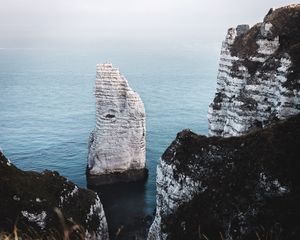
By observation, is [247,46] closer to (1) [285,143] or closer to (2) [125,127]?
(1) [285,143]

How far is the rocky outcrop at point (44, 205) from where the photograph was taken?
3422cm

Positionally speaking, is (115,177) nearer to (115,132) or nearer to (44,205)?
(115,132)

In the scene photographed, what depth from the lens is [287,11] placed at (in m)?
39.0

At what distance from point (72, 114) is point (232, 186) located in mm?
82992

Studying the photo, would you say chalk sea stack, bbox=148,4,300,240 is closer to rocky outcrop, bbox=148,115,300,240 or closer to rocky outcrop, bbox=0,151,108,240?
rocky outcrop, bbox=148,115,300,240

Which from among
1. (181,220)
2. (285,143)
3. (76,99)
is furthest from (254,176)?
(76,99)

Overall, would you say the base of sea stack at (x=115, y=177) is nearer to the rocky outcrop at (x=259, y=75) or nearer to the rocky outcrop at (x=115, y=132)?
the rocky outcrop at (x=115, y=132)

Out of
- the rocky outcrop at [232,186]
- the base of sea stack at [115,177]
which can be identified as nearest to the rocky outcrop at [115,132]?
the base of sea stack at [115,177]

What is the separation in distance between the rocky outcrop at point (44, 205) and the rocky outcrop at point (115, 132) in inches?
734

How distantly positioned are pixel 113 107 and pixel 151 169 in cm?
1244

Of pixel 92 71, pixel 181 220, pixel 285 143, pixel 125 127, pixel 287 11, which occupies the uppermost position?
pixel 287 11

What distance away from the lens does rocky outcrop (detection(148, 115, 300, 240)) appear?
23.7m

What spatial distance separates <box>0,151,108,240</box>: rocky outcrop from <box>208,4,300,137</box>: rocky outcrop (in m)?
13.8

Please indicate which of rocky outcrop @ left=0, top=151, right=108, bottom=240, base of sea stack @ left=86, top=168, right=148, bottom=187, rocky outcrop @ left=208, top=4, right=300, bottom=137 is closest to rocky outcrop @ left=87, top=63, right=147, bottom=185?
base of sea stack @ left=86, top=168, right=148, bottom=187
